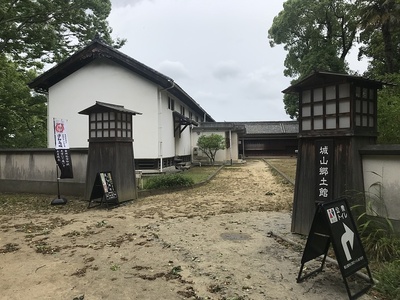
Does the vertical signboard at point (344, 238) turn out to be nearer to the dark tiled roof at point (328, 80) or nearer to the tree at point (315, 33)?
the dark tiled roof at point (328, 80)

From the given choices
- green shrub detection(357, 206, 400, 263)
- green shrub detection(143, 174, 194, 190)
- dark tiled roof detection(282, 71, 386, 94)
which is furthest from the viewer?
green shrub detection(143, 174, 194, 190)

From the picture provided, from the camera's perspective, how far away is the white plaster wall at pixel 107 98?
15.3m

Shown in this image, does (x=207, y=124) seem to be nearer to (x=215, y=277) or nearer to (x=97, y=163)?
(x=97, y=163)

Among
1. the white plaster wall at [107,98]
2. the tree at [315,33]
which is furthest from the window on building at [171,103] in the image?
the tree at [315,33]

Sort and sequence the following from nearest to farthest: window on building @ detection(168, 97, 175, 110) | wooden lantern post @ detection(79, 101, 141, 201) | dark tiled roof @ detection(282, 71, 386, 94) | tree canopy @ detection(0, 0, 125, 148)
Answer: dark tiled roof @ detection(282, 71, 386, 94) < wooden lantern post @ detection(79, 101, 141, 201) < tree canopy @ detection(0, 0, 125, 148) < window on building @ detection(168, 97, 175, 110)

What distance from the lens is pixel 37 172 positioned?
428 inches

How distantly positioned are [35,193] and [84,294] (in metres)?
8.88

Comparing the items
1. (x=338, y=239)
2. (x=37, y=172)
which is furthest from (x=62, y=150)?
(x=338, y=239)

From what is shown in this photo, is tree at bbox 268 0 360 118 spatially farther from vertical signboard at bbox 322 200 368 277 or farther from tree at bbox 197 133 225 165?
vertical signboard at bbox 322 200 368 277

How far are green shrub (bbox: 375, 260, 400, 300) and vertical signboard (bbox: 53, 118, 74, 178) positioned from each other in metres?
8.84

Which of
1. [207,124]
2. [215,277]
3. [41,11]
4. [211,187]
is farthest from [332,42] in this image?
[215,277]

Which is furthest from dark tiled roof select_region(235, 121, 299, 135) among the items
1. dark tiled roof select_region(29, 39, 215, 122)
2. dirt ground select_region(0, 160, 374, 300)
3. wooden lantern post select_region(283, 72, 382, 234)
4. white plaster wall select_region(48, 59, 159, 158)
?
wooden lantern post select_region(283, 72, 382, 234)

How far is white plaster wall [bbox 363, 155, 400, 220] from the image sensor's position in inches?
172

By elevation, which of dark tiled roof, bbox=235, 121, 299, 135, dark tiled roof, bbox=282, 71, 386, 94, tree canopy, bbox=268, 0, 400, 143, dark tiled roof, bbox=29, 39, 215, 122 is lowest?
dark tiled roof, bbox=282, 71, 386, 94
